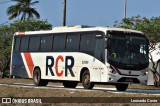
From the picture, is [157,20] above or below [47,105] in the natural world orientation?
above

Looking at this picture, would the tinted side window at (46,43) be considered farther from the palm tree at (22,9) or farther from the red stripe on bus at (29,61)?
the palm tree at (22,9)

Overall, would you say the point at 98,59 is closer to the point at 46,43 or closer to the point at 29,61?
the point at 46,43

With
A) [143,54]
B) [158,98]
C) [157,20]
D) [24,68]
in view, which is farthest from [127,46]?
[157,20]

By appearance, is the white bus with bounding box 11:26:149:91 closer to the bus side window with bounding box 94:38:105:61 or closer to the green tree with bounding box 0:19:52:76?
the bus side window with bounding box 94:38:105:61

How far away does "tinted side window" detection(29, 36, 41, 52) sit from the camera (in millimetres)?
33500

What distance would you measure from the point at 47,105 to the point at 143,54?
798 centimetres

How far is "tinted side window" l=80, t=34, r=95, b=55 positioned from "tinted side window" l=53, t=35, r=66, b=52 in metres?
1.98

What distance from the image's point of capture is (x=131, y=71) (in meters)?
27.3

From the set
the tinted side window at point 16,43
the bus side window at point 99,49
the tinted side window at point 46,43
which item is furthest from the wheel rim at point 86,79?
the tinted side window at point 16,43

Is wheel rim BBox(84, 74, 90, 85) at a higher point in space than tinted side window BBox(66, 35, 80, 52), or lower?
lower

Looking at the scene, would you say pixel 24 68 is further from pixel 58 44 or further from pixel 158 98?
pixel 158 98

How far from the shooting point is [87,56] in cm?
2848

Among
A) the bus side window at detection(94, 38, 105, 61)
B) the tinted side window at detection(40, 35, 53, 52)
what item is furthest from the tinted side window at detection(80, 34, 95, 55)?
the tinted side window at detection(40, 35, 53, 52)

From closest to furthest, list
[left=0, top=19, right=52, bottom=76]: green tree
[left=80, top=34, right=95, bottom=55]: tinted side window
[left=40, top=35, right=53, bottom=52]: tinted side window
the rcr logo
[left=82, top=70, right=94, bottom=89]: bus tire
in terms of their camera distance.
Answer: [left=80, top=34, right=95, bottom=55]: tinted side window < [left=82, top=70, right=94, bottom=89]: bus tire < the rcr logo < [left=40, top=35, right=53, bottom=52]: tinted side window < [left=0, top=19, right=52, bottom=76]: green tree
